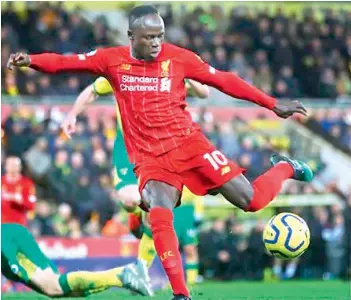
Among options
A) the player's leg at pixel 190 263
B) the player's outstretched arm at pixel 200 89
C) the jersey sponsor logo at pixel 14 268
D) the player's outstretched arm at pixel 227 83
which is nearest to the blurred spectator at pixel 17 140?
the player's leg at pixel 190 263

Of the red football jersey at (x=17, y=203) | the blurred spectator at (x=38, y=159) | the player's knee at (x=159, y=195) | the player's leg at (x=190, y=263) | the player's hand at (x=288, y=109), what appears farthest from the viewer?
the blurred spectator at (x=38, y=159)

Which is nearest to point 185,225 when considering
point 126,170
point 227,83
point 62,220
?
point 62,220

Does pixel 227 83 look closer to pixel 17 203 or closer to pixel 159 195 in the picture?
pixel 159 195

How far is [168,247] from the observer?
8125 millimetres

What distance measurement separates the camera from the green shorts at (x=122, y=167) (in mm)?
11609

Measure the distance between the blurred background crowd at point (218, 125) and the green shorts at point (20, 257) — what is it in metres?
6.19

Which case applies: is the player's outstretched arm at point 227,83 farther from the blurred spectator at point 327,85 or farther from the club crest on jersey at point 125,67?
the blurred spectator at point 327,85

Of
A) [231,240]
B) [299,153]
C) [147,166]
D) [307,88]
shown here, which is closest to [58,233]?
[231,240]

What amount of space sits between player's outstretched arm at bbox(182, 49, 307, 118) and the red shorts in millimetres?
456

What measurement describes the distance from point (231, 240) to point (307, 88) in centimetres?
555

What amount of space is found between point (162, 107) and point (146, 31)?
0.65 m

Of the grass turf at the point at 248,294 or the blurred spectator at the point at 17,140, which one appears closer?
the grass turf at the point at 248,294

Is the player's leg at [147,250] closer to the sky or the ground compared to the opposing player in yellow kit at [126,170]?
closer to the ground

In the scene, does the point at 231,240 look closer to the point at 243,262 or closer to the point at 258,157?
the point at 243,262
